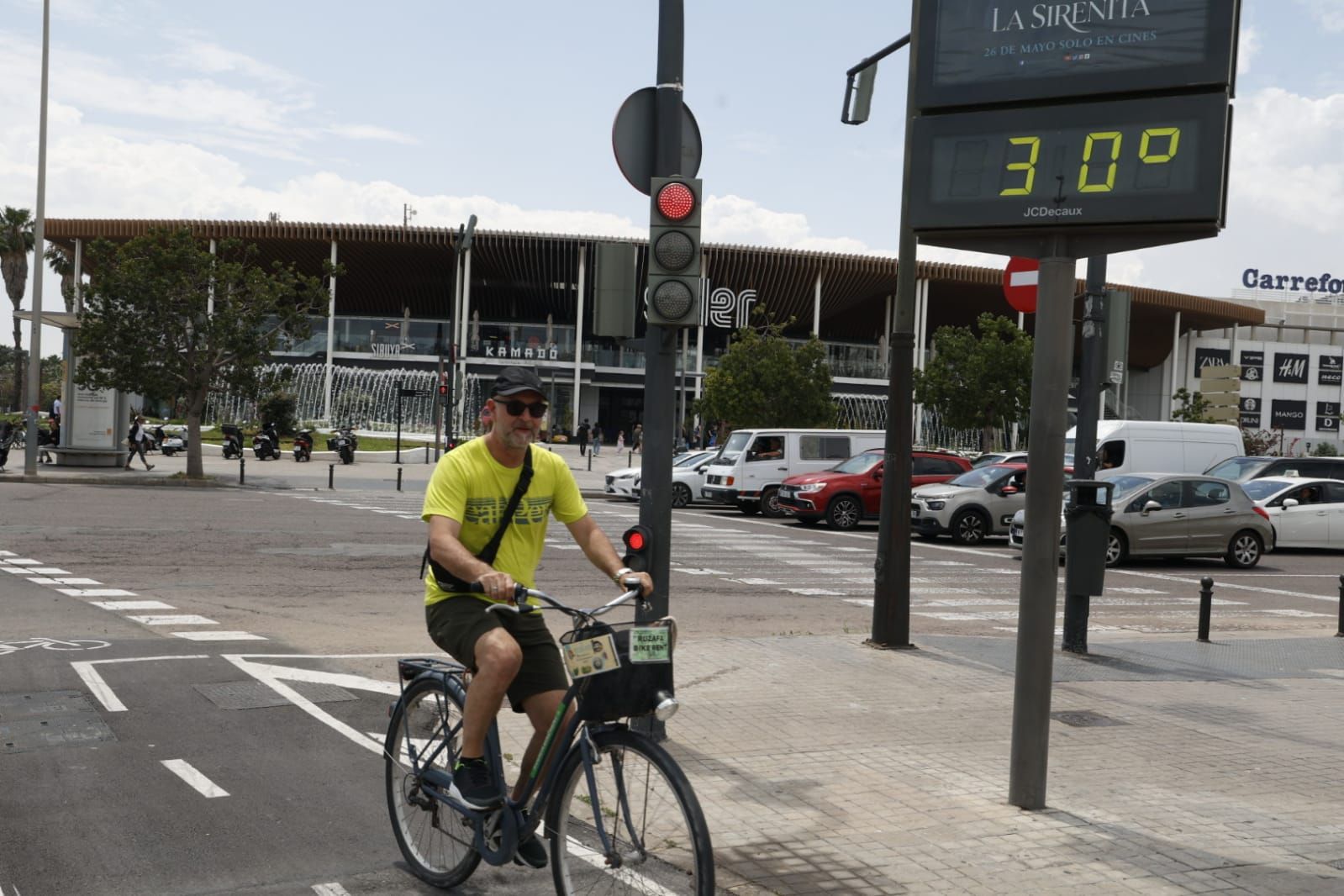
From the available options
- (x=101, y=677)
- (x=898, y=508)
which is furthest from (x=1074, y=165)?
(x=101, y=677)

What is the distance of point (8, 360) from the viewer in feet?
378

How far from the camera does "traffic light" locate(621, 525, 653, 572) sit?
649 centimetres

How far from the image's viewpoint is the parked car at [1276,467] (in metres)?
26.2

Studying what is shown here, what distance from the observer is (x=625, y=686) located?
13.0 ft

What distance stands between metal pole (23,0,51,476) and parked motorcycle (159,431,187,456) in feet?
38.8

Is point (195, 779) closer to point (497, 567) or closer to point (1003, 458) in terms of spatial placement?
point (497, 567)

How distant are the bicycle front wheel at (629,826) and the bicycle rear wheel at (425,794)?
61 cm

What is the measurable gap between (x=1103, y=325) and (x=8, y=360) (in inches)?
4802

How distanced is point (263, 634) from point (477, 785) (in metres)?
6.47

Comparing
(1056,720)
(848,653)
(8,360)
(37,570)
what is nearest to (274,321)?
(37,570)

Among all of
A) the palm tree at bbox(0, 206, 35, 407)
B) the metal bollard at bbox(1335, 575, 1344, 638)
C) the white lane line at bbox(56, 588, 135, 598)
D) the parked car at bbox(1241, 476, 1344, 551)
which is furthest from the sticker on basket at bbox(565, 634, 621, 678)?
the palm tree at bbox(0, 206, 35, 407)

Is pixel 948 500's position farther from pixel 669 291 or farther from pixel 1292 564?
pixel 669 291

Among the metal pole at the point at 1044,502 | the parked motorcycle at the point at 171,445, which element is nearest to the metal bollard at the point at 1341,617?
the metal pole at the point at 1044,502

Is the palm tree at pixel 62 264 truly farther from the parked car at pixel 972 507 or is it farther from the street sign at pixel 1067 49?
the street sign at pixel 1067 49
